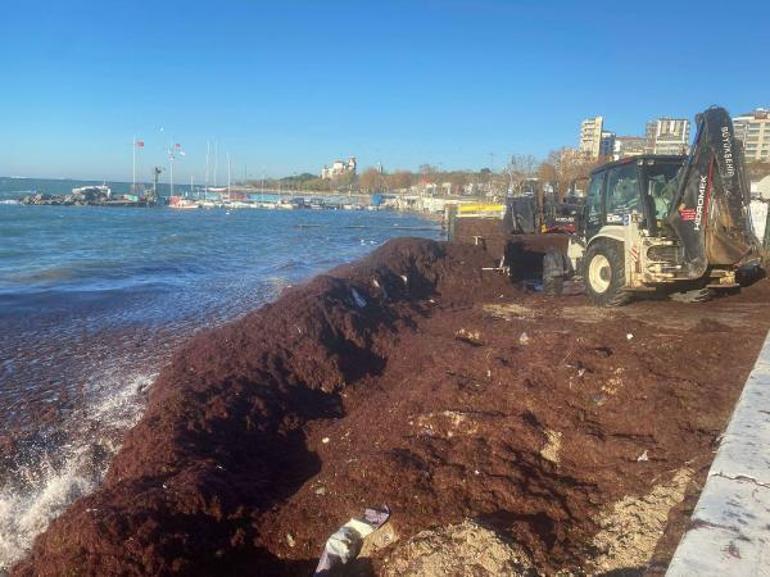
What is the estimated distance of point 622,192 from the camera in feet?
31.7

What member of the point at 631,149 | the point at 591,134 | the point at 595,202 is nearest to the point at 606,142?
the point at 591,134

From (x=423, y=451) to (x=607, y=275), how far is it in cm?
674

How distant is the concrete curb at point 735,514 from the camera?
2.20m

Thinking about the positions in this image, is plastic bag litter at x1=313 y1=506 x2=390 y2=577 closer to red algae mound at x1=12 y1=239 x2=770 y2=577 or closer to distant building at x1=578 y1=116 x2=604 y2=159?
red algae mound at x1=12 y1=239 x2=770 y2=577

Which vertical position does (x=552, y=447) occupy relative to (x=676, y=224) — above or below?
below

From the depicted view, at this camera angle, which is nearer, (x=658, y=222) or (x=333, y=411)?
(x=333, y=411)

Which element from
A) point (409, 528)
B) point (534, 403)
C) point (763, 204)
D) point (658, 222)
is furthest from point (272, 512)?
point (763, 204)

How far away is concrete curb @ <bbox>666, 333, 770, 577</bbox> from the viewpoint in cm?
220

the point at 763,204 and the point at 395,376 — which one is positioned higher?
the point at 763,204

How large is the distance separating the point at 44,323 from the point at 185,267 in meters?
11.6

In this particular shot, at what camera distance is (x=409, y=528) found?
11.7ft

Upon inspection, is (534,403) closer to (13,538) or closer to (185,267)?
(13,538)

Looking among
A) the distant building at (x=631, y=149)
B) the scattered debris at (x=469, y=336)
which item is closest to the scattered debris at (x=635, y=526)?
the scattered debris at (x=469, y=336)

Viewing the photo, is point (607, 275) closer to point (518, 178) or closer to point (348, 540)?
point (348, 540)
